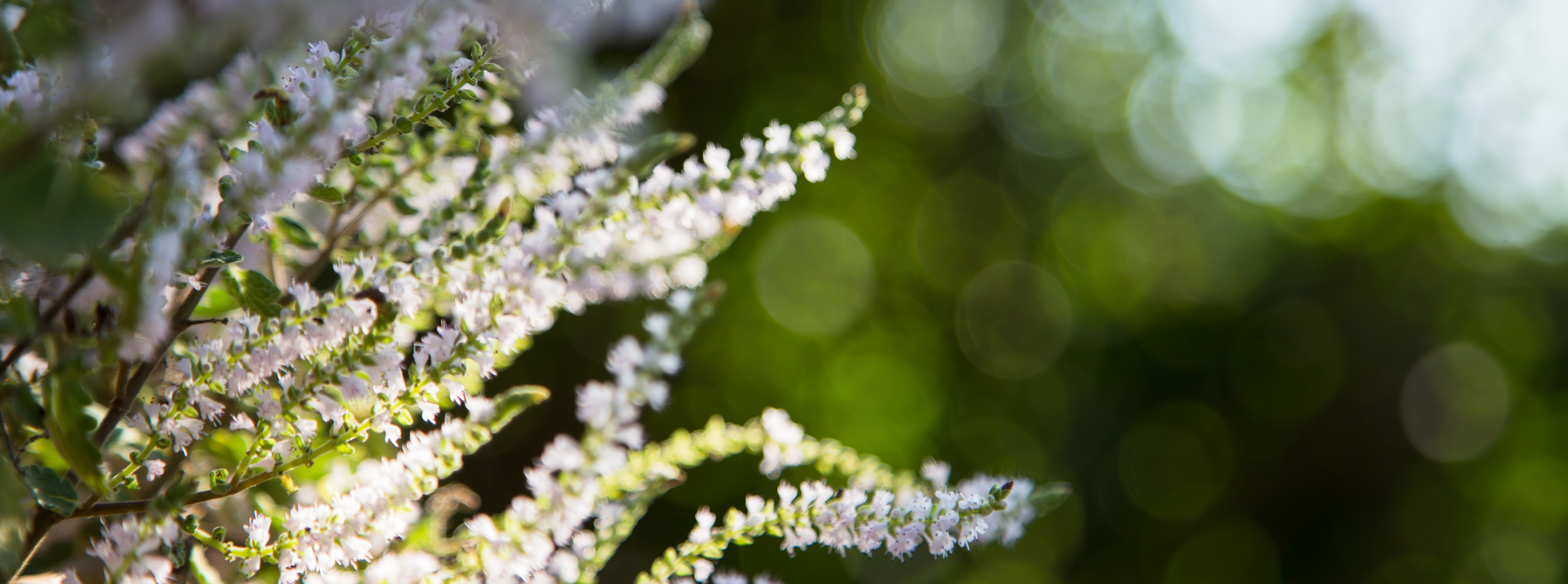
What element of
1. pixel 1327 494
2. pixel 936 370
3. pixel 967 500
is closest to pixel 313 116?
pixel 967 500

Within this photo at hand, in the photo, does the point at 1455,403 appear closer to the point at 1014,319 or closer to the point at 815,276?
the point at 1014,319

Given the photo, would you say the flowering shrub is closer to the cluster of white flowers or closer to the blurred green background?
the cluster of white flowers

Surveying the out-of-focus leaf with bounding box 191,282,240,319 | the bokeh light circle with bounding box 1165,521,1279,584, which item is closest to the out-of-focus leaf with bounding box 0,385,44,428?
the out-of-focus leaf with bounding box 191,282,240,319

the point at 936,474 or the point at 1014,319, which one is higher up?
the point at 936,474

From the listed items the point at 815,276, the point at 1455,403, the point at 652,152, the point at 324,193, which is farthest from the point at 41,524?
the point at 1455,403

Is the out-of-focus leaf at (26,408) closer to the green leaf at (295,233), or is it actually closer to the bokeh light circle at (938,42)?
the green leaf at (295,233)
